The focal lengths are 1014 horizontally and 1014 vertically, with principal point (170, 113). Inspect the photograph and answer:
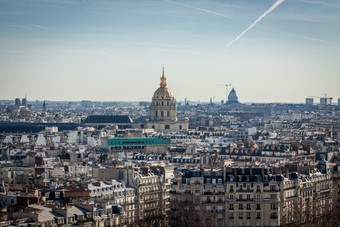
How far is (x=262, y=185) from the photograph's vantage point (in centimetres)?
6912

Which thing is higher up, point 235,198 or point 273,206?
point 235,198

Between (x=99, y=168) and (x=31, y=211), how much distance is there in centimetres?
2364

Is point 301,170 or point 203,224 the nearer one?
point 203,224

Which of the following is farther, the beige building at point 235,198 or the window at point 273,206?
the window at point 273,206

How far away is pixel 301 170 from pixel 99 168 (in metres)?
16.3

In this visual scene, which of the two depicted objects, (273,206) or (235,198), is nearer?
(235,198)

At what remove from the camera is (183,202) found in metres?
69.8

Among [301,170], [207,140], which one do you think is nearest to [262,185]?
[301,170]

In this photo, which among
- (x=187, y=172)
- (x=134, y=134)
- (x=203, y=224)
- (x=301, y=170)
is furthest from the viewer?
(x=134, y=134)

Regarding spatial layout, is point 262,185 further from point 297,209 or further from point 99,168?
point 99,168

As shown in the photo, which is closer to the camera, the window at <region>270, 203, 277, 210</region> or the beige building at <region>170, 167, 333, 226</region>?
the beige building at <region>170, 167, 333, 226</region>

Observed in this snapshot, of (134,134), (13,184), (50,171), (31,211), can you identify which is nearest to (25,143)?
(134,134)

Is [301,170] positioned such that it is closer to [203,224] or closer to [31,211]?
[203,224]

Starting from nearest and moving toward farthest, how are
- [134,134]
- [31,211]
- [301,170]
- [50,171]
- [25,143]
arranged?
1. [31,211]
2. [301,170]
3. [50,171]
4. [25,143]
5. [134,134]
